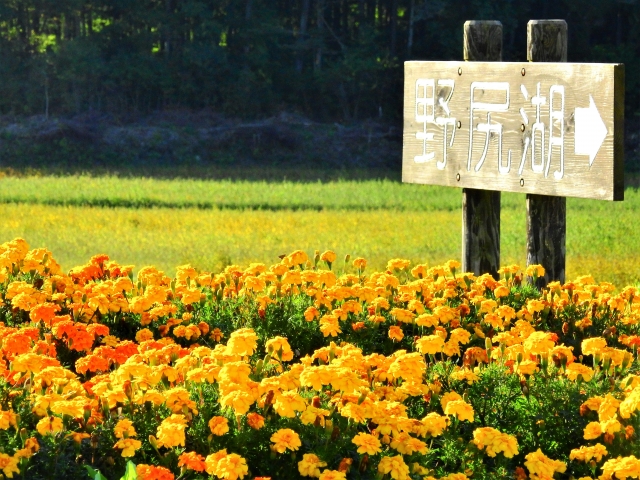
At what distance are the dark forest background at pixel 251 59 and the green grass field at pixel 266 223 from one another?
1483 centimetres

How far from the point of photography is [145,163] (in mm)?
30562

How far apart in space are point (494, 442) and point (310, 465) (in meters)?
0.64

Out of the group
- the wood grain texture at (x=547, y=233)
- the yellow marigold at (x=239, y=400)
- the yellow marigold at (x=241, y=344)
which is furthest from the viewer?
the wood grain texture at (x=547, y=233)

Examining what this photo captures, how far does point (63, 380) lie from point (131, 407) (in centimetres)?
27

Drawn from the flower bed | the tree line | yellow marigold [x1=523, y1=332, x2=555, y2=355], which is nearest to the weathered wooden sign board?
the flower bed

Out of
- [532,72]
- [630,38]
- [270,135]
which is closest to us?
[532,72]

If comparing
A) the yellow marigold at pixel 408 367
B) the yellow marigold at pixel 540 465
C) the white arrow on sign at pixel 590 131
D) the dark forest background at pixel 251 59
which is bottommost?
the yellow marigold at pixel 540 465

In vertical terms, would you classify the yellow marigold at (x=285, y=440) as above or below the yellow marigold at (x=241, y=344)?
below

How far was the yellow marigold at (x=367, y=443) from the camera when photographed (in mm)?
3629

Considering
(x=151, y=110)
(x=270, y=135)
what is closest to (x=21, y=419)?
(x=270, y=135)

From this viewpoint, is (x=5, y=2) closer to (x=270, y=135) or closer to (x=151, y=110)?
(x=151, y=110)

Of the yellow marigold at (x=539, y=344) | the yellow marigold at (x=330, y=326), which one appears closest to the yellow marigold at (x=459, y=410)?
the yellow marigold at (x=539, y=344)

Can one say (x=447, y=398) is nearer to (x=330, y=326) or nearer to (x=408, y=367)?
(x=408, y=367)

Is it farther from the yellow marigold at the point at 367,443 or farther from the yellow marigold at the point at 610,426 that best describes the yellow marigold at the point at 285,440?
the yellow marigold at the point at 610,426
